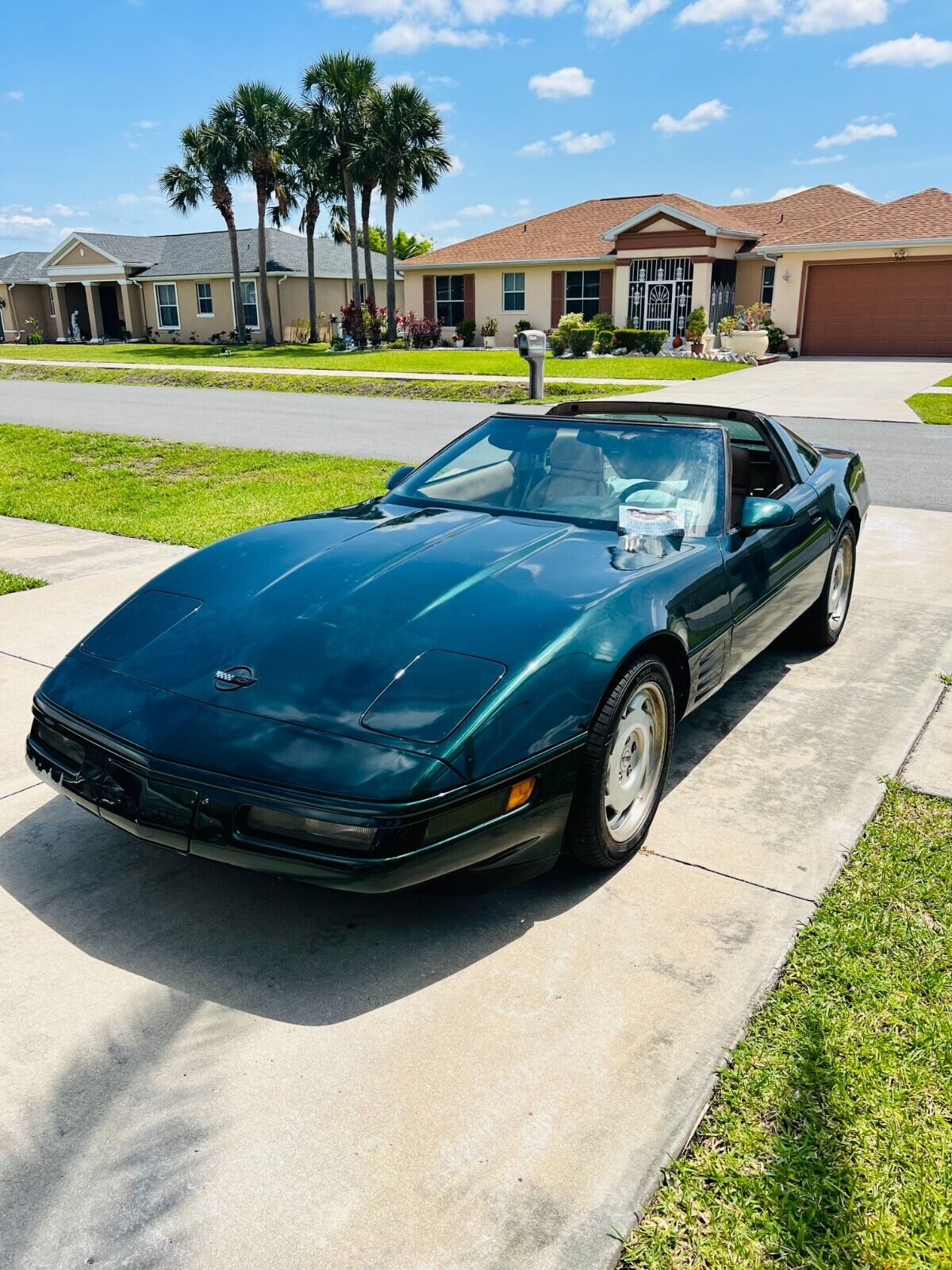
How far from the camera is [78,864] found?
11.3 ft

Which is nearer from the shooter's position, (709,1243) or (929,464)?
(709,1243)

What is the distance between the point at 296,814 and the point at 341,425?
1390cm

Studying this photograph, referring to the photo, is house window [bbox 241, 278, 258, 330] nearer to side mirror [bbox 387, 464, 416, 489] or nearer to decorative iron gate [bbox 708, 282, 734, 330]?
decorative iron gate [bbox 708, 282, 734, 330]

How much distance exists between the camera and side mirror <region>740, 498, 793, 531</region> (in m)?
4.14

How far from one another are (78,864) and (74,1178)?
1.39 m

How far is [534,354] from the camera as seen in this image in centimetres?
1655

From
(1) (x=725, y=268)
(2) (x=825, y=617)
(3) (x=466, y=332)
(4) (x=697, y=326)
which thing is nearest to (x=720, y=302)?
(1) (x=725, y=268)

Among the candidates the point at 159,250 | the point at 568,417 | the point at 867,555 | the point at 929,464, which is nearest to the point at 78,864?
the point at 568,417

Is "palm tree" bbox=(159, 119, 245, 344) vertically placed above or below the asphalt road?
above

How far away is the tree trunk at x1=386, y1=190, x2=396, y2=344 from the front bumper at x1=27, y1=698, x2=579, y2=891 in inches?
1399

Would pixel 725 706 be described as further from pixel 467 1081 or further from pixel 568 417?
pixel 467 1081

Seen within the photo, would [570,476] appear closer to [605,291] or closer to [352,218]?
[605,291]

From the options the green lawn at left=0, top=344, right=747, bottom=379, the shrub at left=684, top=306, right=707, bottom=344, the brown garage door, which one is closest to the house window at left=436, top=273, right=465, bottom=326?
the green lawn at left=0, top=344, right=747, bottom=379

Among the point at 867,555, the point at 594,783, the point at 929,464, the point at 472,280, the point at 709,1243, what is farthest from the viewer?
the point at 472,280
